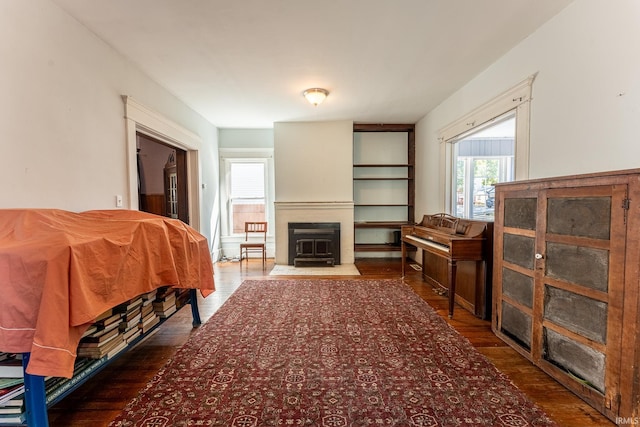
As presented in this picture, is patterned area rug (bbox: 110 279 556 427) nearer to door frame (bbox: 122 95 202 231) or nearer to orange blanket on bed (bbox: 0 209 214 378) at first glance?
orange blanket on bed (bbox: 0 209 214 378)

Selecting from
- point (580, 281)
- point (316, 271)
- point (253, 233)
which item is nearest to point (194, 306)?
point (316, 271)

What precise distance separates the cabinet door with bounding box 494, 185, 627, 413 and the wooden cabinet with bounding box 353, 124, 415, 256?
335 cm

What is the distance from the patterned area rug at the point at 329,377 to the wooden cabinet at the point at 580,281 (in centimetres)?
36

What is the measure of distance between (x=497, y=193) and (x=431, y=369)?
1.53 metres

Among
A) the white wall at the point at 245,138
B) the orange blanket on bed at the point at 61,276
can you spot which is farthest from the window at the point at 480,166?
the orange blanket on bed at the point at 61,276

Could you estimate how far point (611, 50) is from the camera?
5.81ft

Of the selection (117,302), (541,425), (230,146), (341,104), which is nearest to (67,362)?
(117,302)

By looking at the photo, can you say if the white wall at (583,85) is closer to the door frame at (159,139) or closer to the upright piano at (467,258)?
the upright piano at (467,258)

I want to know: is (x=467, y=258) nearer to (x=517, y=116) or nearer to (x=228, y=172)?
(x=517, y=116)

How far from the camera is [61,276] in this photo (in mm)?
1247

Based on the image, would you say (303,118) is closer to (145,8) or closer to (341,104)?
(341,104)

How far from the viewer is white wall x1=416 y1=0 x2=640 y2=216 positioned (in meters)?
1.69

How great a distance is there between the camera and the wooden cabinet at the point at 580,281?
1.36 metres

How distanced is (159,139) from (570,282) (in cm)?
440
